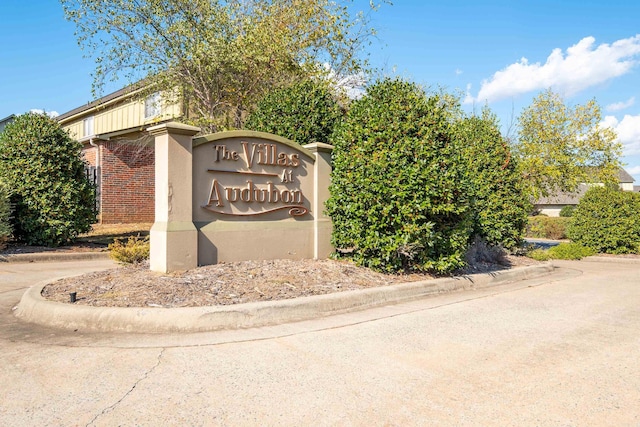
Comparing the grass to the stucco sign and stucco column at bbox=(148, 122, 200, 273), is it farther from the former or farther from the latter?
stucco column at bbox=(148, 122, 200, 273)

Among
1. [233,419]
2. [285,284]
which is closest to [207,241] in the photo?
[285,284]

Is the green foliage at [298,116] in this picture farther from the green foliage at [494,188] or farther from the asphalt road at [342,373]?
the asphalt road at [342,373]

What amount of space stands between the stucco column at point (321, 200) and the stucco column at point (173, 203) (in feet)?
7.70

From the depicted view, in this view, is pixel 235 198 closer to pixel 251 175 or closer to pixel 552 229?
pixel 251 175

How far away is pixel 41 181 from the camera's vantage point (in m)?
11.9

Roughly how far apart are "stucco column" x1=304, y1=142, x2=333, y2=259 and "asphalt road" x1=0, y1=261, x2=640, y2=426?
2663 millimetres

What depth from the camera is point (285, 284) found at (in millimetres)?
6512

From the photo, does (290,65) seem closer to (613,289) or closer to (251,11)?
(251,11)

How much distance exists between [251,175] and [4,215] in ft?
23.2

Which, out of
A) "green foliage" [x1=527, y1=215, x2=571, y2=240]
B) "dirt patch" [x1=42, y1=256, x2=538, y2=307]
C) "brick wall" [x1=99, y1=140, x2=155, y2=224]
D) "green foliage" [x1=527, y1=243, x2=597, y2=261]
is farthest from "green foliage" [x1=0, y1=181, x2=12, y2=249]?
"green foliage" [x1=527, y1=215, x2=571, y2=240]

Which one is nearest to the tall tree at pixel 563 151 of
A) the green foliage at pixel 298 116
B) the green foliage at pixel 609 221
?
the green foliage at pixel 609 221

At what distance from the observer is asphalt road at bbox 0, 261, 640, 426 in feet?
10.3

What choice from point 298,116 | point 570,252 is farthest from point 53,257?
point 570,252

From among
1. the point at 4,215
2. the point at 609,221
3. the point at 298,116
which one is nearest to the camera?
the point at 298,116
